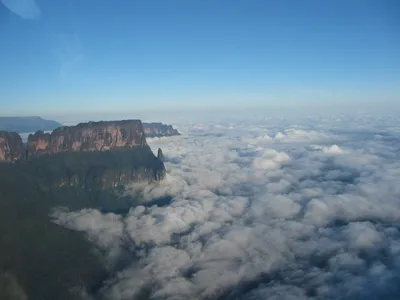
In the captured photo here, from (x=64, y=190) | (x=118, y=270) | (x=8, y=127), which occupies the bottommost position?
(x=118, y=270)

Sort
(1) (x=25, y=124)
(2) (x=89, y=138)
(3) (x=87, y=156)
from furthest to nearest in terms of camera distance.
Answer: (1) (x=25, y=124), (2) (x=89, y=138), (3) (x=87, y=156)

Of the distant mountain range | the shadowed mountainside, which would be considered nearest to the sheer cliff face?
the shadowed mountainside

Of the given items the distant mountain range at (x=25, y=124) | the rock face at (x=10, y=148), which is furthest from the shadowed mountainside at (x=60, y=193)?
the distant mountain range at (x=25, y=124)

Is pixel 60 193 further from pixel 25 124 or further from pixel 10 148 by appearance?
pixel 25 124

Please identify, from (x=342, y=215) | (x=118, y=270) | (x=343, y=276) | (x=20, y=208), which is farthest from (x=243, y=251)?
(x=20, y=208)

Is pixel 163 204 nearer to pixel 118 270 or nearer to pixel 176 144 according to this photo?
pixel 118 270

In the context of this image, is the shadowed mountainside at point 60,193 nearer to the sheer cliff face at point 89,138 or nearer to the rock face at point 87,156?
the sheer cliff face at point 89,138

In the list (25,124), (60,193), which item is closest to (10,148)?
(60,193)

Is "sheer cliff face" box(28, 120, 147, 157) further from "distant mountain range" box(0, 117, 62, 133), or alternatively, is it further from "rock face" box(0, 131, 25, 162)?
"distant mountain range" box(0, 117, 62, 133)
